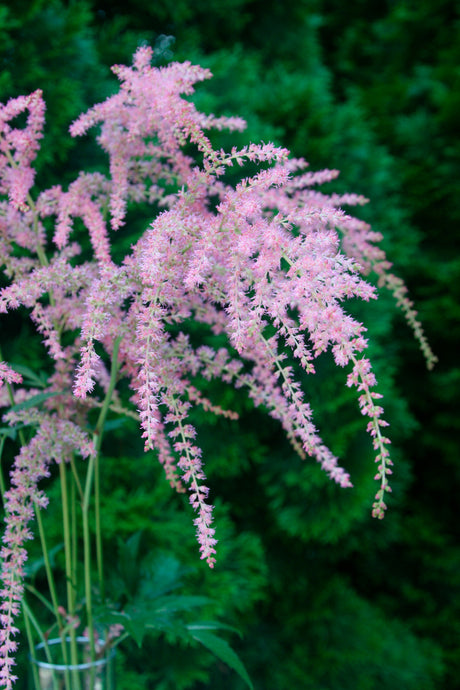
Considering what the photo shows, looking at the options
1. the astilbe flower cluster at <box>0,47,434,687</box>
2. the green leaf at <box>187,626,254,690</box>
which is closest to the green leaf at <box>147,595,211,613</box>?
the green leaf at <box>187,626,254,690</box>

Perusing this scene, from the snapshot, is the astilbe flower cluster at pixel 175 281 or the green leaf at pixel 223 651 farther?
the green leaf at pixel 223 651

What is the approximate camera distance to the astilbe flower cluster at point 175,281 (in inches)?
22.3

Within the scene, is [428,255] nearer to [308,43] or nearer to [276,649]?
[308,43]

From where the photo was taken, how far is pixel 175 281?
63 cm

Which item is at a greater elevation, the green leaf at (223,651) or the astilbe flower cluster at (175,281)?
the astilbe flower cluster at (175,281)

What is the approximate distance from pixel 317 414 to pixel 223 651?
1.35 metres

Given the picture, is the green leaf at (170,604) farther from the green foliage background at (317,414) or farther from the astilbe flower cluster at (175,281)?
the green foliage background at (317,414)

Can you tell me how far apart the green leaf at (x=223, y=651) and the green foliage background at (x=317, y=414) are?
0.86 meters

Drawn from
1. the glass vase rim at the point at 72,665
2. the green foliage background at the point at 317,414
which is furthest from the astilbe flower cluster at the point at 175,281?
the green foliage background at the point at 317,414

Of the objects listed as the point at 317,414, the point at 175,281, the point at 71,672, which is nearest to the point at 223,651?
the point at 71,672

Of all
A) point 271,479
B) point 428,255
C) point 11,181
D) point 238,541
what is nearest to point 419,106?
point 428,255

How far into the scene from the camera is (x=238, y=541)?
2012 mm

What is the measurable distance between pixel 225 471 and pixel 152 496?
37 cm

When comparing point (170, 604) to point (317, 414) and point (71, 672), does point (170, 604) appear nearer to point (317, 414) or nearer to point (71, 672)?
point (71, 672)
